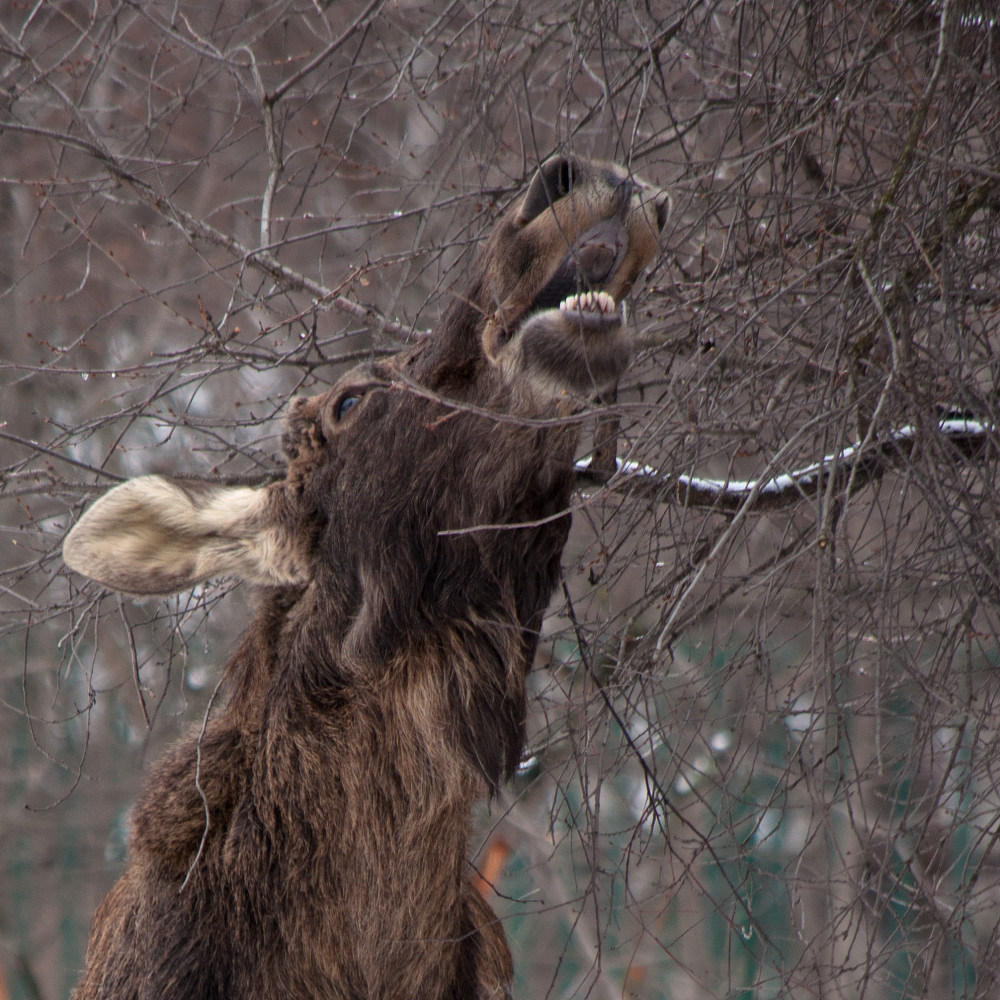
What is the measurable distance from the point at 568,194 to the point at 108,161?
1.76 metres

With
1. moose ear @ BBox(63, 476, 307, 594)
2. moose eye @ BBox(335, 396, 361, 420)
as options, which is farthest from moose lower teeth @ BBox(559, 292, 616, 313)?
moose ear @ BBox(63, 476, 307, 594)

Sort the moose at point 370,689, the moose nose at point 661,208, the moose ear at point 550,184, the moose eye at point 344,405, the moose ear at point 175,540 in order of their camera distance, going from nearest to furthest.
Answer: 1. the moose ear at point 550,184
2. the moose nose at point 661,208
3. the moose at point 370,689
4. the moose ear at point 175,540
5. the moose eye at point 344,405

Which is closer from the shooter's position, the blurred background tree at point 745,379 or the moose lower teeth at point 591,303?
the blurred background tree at point 745,379

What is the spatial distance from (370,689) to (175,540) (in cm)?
77

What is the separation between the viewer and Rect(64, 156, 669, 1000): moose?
3199mm

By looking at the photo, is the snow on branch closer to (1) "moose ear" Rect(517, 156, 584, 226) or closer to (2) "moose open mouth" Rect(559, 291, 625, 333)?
(2) "moose open mouth" Rect(559, 291, 625, 333)

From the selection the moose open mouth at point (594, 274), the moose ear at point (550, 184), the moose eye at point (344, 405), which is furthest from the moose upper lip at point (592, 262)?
the moose eye at point (344, 405)

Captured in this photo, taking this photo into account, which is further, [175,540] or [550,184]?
[175,540]

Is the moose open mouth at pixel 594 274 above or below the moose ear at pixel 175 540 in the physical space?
above

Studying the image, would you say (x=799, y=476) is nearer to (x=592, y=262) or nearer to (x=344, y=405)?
(x=592, y=262)

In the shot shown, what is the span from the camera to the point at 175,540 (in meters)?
3.57

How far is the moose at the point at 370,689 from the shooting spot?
320 cm

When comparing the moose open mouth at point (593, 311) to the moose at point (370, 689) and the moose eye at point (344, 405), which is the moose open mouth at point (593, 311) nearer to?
the moose at point (370, 689)

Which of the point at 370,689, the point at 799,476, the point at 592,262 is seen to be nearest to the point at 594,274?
the point at 592,262
